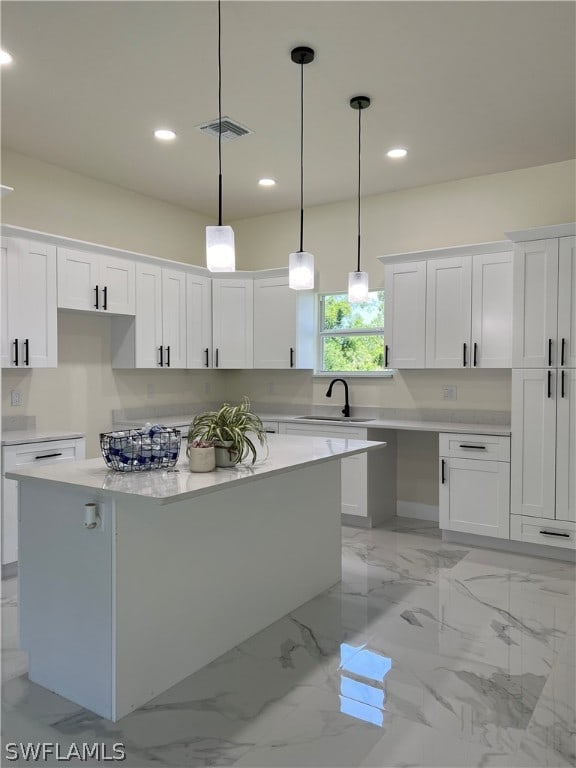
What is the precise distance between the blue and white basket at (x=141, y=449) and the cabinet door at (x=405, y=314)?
278 cm

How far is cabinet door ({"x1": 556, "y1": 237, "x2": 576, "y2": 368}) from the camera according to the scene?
3.98 meters

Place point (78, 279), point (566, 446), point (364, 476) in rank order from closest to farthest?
point (566, 446) < point (78, 279) < point (364, 476)

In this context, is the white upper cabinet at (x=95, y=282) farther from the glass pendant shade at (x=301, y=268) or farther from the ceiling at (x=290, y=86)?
the glass pendant shade at (x=301, y=268)

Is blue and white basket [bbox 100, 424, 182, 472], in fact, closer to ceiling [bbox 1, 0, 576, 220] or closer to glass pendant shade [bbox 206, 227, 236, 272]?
glass pendant shade [bbox 206, 227, 236, 272]

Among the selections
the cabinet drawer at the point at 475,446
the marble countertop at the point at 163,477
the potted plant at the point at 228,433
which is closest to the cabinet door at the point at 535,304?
the cabinet drawer at the point at 475,446

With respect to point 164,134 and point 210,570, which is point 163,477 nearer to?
point 210,570

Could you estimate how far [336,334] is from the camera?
5.72m

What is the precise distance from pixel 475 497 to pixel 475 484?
0.10 meters

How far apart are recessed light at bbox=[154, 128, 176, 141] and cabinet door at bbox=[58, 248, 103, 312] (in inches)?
43.0

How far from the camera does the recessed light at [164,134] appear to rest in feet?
12.9

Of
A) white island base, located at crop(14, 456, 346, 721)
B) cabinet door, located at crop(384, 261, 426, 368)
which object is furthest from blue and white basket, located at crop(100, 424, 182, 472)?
cabinet door, located at crop(384, 261, 426, 368)

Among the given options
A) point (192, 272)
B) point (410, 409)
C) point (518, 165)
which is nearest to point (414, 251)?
point (518, 165)

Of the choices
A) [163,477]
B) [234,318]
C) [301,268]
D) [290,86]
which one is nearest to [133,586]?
[163,477]

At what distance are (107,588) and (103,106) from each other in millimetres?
2916
